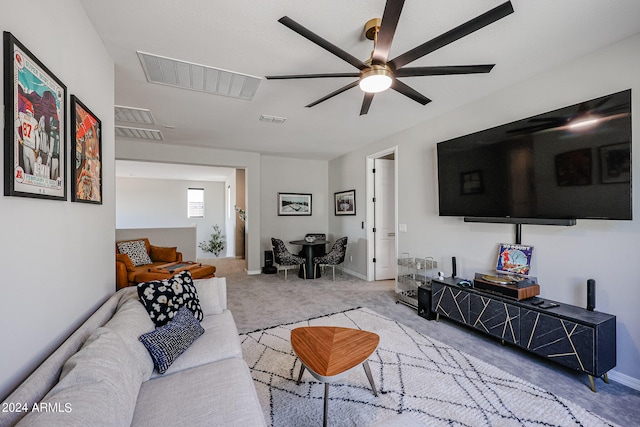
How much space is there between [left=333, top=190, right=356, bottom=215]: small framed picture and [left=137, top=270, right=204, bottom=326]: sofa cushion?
156 inches

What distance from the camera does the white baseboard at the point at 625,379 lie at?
2.04 metres

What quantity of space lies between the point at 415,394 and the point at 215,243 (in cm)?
831

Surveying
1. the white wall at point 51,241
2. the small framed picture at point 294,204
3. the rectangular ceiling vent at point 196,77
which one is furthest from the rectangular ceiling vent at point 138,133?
the small framed picture at point 294,204

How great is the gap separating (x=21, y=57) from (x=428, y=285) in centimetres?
393

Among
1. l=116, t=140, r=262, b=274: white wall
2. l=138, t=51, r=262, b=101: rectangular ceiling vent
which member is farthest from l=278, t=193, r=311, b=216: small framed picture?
l=138, t=51, r=262, b=101: rectangular ceiling vent

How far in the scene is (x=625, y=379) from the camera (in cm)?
210

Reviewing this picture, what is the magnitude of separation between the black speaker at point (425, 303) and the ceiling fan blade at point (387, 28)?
270cm

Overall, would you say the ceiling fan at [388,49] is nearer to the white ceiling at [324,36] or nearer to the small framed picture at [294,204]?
the white ceiling at [324,36]

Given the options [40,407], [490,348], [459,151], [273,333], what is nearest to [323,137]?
[459,151]

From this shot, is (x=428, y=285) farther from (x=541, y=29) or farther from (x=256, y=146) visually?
(x=256, y=146)

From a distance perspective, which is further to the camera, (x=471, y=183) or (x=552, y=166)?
(x=471, y=183)

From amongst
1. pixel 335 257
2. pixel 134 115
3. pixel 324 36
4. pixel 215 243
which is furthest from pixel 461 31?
pixel 215 243

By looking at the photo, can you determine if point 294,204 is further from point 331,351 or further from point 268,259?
point 331,351

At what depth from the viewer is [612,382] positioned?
6.97ft
